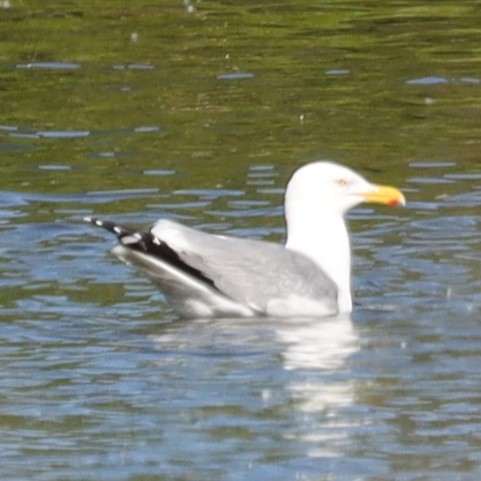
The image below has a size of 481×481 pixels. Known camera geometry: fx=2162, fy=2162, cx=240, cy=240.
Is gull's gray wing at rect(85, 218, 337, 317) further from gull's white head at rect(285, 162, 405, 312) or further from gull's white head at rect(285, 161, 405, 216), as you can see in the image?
gull's white head at rect(285, 161, 405, 216)

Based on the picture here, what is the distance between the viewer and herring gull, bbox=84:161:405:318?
1086cm

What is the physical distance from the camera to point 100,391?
9812 millimetres

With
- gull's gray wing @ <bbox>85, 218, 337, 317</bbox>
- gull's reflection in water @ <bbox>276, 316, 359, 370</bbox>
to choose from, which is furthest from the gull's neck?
gull's reflection in water @ <bbox>276, 316, 359, 370</bbox>

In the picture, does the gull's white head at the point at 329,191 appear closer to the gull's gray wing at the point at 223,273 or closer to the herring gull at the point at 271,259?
the herring gull at the point at 271,259

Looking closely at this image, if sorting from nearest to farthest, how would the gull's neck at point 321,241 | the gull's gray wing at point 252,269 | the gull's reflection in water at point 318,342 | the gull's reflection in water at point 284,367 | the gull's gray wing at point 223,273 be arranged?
the gull's reflection in water at point 284,367 < the gull's reflection in water at point 318,342 < the gull's gray wing at point 223,273 < the gull's gray wing at point 252,269 < the gull's neck at point 321,241

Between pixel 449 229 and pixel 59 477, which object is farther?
pixel 449 229

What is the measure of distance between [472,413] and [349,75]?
9710mm

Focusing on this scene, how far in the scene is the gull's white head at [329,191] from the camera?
38.2ft

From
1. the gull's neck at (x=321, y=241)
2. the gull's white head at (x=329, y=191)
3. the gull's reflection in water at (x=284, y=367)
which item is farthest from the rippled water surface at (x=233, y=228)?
the gull's white head at (x=329, y=191)

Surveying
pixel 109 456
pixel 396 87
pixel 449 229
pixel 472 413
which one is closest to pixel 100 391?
pixel 109 456

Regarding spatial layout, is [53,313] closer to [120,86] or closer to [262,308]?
[262,308]

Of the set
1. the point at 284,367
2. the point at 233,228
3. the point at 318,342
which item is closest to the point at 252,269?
the point at 318,342

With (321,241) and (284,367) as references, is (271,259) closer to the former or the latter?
(321,241)

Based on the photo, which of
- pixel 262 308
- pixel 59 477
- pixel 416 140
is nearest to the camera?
pixel 59 477
